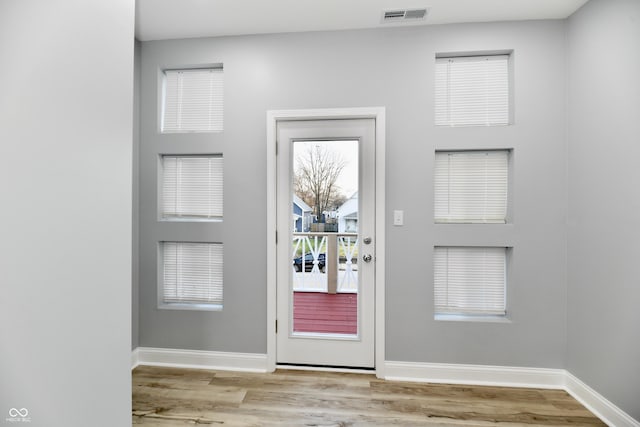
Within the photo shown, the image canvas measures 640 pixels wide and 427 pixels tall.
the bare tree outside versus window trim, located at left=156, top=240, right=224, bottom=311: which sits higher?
the bare tree outside

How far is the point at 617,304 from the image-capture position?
6.25ft

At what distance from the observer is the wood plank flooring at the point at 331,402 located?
1.93 metres

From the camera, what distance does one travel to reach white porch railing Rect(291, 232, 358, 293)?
2.56 meters

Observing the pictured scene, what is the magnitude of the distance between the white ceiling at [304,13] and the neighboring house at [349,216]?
1.34 metres

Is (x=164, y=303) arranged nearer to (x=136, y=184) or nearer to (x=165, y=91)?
(x=136, y=184)

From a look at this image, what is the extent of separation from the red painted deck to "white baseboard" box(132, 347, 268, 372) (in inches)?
16.6

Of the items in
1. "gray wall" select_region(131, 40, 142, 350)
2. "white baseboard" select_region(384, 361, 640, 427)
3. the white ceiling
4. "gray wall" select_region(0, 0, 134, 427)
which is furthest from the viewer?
"gray wall" select_region(131, 40, 142, 350)

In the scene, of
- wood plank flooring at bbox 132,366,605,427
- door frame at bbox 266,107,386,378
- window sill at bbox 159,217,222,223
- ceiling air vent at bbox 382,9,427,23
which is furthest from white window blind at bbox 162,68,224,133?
wood plank flooring at bbox 132,366,605,427

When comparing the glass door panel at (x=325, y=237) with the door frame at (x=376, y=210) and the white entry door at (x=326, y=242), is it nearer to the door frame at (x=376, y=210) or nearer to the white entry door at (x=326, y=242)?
the white entry door at (x=326, y=242)

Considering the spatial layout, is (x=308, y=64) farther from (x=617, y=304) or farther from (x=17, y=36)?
(x=617, y=304)

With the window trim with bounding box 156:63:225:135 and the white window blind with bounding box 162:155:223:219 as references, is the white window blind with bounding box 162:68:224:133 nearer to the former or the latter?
the window trim with bounding box 156:63:225:135

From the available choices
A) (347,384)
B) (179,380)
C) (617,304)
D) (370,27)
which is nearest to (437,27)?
(370,27)

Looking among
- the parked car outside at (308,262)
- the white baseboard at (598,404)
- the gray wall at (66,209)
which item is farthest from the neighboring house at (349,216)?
the white baseboard at (598,404)

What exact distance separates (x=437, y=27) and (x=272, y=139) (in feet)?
5.10
